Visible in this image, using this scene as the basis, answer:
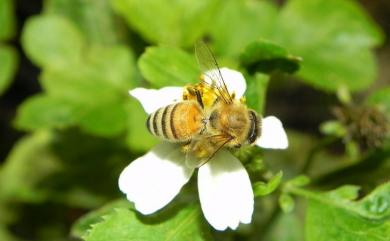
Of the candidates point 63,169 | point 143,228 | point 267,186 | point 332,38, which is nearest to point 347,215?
point 267,186

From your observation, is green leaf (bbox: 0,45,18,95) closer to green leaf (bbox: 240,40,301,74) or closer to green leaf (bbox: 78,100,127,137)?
green leaf (bbox: 78,100,127,137)

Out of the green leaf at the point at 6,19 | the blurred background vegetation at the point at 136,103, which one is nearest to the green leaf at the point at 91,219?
the blurred background vegetation at the point at 136,103

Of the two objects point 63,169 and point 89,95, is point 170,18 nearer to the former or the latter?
point 89,95

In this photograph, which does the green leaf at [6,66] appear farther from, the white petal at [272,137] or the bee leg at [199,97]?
the white petal at [272,137]

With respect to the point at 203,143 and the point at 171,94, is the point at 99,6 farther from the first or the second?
the point at 203,143

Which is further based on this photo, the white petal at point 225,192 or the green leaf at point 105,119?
the green leaf at point 105,119

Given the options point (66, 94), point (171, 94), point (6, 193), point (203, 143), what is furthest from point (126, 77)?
point (203, 143)

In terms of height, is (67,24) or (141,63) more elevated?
(141,63)
